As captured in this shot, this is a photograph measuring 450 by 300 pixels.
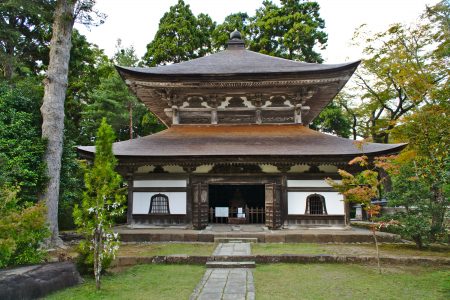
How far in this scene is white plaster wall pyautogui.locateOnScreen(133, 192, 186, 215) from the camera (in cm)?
1302

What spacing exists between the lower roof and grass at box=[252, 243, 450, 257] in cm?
329

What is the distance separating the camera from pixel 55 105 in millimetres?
11305

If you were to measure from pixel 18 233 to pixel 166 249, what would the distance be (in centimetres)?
453

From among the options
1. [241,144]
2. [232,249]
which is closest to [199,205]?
[241,144]

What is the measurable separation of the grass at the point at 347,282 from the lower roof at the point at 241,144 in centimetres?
474

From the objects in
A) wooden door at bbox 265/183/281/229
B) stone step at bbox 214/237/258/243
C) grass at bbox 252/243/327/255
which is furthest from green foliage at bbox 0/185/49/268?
wooden door at bbox 265/183/281/229

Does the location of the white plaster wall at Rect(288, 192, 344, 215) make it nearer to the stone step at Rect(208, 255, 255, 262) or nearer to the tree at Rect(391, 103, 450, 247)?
the tree at Rect(391, 103, 450, 247)

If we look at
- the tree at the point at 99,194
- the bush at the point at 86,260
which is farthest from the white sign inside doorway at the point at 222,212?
the tree at the point at 99,194

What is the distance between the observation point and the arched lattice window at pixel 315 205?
42.0 feet

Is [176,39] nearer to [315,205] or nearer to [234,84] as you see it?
[234,84]

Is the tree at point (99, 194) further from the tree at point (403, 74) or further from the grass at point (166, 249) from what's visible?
the tree at point (403, 74)

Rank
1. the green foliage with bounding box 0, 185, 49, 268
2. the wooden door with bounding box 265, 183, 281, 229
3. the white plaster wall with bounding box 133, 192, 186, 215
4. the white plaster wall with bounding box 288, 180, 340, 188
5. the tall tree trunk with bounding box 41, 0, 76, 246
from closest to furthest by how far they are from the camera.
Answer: the green foliage with bounding box 0, 185, 49, 268 → the tall tree trunk with bounding box 41, 0, 76, 246 → the wooden door with bounding box 265, 183, 281, 229 → the white plaster wall with bounding box 288, 180, 340, 188 → the white plaster wall with bounding box 133, 192, 186, 215

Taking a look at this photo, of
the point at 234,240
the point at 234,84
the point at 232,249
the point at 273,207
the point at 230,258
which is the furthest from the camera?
the point at 234,84

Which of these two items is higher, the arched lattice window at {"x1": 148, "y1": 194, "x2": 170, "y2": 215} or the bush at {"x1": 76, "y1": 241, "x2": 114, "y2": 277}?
the arched lattice window at {"x1": 148, "y1": 194, "x2": 170, "y2": 215}
